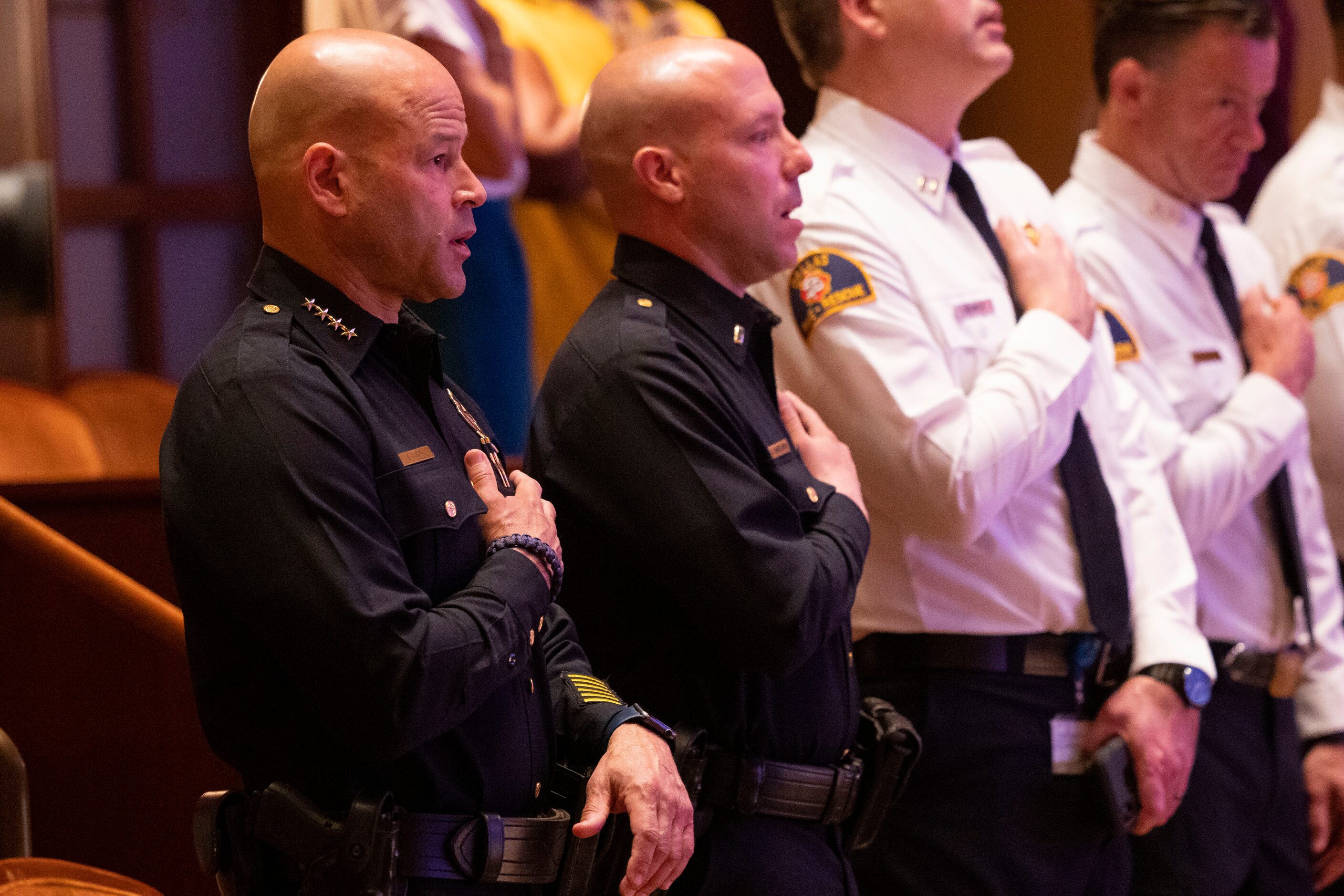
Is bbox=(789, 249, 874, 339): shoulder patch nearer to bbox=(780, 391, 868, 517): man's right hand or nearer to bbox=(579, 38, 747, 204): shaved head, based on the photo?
bbox=(780, 391, 868, 517): man's right hand

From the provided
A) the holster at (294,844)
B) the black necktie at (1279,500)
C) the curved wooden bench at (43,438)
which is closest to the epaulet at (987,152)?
the black necktie at (1279,500)

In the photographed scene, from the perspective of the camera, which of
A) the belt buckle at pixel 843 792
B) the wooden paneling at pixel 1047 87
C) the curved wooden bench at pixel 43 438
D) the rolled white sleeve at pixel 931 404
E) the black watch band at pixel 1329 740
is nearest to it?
the belt buckle at pixel 843 792

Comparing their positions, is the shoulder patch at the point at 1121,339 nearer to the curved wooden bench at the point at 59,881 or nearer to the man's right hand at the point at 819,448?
the man's right hand at the point at 819,448

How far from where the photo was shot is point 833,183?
7.04ft

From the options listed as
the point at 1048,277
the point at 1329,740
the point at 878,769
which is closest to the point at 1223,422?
the point at 1048,277

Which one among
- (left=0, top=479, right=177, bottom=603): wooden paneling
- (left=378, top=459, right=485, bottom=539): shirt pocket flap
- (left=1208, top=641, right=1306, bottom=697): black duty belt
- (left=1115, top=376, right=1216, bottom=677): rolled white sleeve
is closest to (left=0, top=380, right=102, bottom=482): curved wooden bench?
(left=0, top=479, right=177, bottom=603): wooden paneling

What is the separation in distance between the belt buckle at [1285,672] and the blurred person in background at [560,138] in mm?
1475

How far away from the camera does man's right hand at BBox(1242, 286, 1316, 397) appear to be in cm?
253

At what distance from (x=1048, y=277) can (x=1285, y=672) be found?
2.83 ft

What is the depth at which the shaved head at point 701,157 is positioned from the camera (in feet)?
6.01

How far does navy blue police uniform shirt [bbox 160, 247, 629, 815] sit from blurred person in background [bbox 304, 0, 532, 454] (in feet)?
4.16

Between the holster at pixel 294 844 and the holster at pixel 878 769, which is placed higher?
the holster at pixel 294 844

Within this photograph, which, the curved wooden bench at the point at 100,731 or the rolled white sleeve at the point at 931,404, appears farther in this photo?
the curved wooden bench at the point at 100,731

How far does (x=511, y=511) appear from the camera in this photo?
58.6 inches
